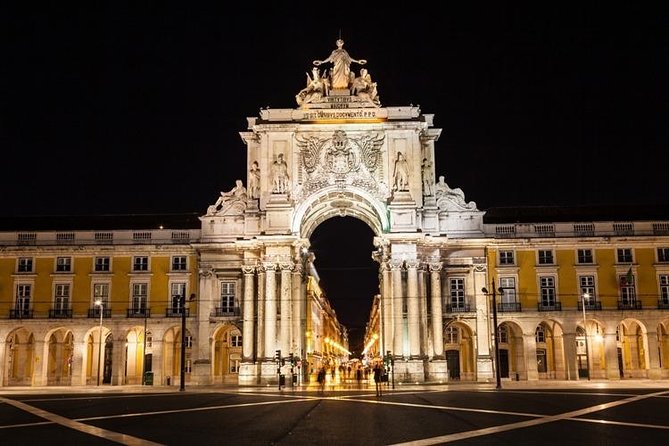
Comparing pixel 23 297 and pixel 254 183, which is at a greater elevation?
pixel 254 183

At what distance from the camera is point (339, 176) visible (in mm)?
64562

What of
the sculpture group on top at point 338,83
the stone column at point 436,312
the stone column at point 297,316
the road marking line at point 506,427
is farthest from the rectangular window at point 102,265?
the road marking line at point 506,427

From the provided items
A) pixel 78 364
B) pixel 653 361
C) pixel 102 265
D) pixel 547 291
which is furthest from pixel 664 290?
pixel 78 364

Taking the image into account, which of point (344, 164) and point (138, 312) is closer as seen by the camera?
point (344, 164)

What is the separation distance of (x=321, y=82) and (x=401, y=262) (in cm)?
1799

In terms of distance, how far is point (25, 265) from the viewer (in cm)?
6756

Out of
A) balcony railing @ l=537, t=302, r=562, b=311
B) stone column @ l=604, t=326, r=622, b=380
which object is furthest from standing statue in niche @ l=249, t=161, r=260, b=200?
stone column @ l=604, t=326, r=622, b=380

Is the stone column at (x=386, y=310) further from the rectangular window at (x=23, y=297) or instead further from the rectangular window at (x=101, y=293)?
the rectangular window at (x=23, y=297)

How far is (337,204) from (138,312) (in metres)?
20.5

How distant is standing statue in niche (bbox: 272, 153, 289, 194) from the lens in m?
64.4

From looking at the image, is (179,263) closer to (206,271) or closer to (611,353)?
(206,271)

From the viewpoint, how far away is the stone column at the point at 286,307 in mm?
62312

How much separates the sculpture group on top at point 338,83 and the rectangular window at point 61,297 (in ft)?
88.8

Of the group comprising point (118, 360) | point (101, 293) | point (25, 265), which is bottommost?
point (118, 360)
